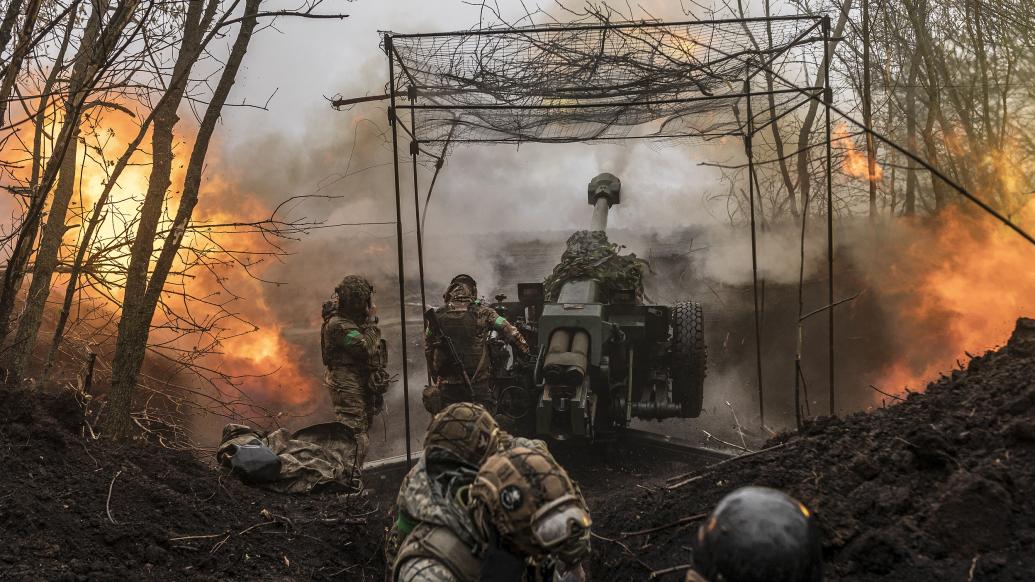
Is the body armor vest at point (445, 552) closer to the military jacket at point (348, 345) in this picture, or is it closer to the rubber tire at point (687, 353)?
the military jacket at point (348, 345)

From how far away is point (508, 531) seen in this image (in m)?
2.78

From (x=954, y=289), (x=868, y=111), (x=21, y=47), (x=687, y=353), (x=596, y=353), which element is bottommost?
(x=687, y=353)

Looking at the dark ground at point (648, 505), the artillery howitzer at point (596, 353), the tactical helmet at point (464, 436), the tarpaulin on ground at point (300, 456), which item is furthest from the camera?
the artillery howitzer at point (596, 353)

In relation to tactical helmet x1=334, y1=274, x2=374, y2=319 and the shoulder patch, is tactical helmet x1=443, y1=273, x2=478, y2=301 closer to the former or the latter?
tactical helmet x1=334, y1=274, x2=374, y2=319

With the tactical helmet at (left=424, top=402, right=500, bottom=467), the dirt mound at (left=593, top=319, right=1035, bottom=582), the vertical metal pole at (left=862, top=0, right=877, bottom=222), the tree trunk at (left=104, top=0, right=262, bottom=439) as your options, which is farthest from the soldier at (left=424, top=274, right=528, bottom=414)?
the tactical helmet at (left=424, top=402, right=500, bottom=467)

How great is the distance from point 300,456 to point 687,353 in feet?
15.3

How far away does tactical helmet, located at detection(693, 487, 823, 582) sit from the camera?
7.04 ft

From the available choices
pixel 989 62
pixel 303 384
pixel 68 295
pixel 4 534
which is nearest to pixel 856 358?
pixel 989 62

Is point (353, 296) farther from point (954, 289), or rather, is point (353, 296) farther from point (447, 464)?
point (954, 289)

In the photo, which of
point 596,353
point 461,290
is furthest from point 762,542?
point 461,290

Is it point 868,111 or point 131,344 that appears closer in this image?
point 131,344

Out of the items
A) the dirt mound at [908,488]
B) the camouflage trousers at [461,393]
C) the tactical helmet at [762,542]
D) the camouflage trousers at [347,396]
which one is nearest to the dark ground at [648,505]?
the dirt mound at [908,488]

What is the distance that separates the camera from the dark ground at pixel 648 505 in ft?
10.1

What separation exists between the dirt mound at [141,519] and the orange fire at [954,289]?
29.6ft
